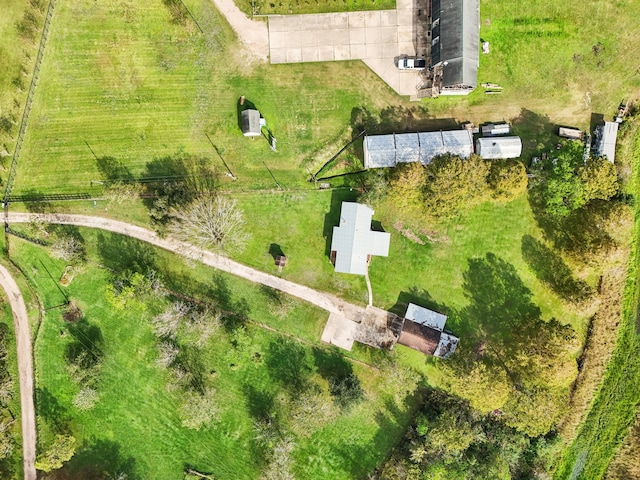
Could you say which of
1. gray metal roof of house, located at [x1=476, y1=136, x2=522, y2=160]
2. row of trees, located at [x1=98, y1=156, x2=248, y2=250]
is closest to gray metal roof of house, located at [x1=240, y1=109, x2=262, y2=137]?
row of trees, located at [x1=98, y1=156, x2=248, y2=250]

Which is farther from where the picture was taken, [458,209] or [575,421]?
[575,421]

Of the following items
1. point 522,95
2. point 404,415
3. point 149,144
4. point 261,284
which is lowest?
point 404,415

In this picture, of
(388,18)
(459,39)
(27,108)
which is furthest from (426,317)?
(27,108)

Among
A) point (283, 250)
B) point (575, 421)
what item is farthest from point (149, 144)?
point (575, 421)

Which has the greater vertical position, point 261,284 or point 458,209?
point 458,209

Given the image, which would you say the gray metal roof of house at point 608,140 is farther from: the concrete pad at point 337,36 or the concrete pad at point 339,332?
the concrete pad at point 339,332

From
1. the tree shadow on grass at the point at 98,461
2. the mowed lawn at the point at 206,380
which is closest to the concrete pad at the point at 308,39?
the mowed lawn at the point at 206,380

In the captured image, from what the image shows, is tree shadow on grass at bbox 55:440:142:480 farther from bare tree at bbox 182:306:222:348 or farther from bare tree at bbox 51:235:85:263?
bare tree at bbox 51:235:85:263

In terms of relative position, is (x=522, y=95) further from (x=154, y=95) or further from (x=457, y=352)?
(x=154, y=95)
